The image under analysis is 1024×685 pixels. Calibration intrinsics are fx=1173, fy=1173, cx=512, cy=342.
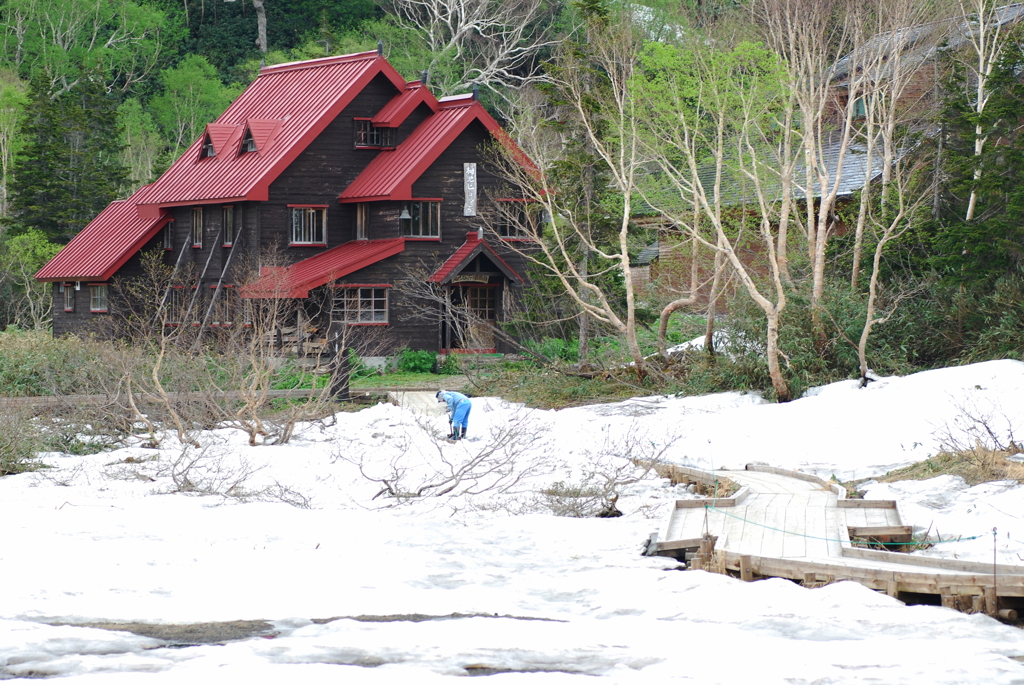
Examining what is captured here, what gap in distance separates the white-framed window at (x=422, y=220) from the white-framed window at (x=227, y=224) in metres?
5.07

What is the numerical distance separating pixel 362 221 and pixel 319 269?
110 inches

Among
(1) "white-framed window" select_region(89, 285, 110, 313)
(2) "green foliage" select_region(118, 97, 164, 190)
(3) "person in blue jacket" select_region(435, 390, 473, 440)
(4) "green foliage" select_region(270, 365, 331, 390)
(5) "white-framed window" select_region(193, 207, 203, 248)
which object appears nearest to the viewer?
(3) "person in blue jacket" select_region(435, 390, 473, 440)

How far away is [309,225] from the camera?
111ft

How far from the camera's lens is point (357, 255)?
1278 inches

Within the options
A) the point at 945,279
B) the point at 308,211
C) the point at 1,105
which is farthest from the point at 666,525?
the point at 1,105

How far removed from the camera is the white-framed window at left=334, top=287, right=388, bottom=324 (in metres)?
32.1

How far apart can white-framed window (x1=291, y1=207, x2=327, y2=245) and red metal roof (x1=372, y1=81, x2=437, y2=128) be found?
10.5ft

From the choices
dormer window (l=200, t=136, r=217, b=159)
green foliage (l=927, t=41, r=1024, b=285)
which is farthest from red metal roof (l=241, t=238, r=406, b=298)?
green foliage (l=927, t=41, r=1024, b=285)

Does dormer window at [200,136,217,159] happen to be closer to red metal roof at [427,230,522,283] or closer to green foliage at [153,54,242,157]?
red metal roof at [427,230,522,283]

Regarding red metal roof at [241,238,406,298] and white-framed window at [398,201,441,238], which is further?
white-framed window at [398,201,441,238]

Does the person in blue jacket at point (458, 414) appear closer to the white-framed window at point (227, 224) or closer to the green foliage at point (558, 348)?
the green foliage at point (558, 348)

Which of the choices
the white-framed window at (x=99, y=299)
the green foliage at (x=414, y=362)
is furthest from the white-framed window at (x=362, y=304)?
the white-framed window at (x=99, y=299)

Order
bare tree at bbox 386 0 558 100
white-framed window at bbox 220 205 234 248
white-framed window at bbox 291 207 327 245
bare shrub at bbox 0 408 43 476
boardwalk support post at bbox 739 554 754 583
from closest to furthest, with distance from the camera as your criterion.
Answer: boardwalk support post at bbox 739 554 754 583
bare shrub at bbox 0 408 43 476
white-framed window at bbox 291 207 327 245
white-framed window at bbox 220 205 234 248
bare tree at bbox 386 0 558 100

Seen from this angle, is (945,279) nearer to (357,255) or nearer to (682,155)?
(682,155)
